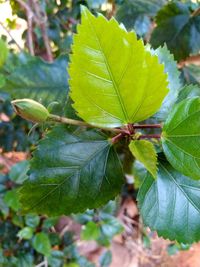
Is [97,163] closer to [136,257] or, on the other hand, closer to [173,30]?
[173,30]

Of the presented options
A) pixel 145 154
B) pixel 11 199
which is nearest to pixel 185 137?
pixel 145 154

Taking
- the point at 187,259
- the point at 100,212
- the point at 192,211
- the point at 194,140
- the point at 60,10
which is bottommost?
the point at 187,259

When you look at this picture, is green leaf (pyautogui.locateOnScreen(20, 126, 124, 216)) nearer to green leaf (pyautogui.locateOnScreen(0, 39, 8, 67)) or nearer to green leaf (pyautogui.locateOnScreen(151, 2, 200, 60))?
green leaf (pyautogui.locateOnScreen(0, 39, 8, 67))

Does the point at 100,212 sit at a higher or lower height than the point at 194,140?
lower

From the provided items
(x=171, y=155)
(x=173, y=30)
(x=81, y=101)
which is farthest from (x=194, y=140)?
(x=173, y=30)

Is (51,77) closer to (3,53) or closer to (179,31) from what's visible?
(3,53)

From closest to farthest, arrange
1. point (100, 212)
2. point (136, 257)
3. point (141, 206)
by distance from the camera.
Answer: point (141, 206) < point (100, 212) < point (136, 257)

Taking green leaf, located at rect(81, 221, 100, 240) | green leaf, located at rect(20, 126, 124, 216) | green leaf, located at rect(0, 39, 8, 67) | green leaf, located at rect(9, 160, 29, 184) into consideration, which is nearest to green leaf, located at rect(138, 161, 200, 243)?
green leaf, located at rect(20, 126, 124, 216)
